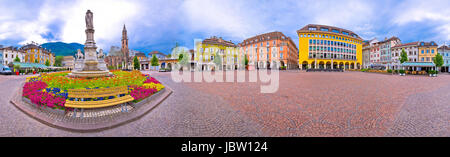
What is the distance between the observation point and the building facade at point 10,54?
53.7 meters

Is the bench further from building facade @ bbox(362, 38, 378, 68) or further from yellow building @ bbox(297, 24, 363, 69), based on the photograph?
building facade @ bbox(362, 38, 378, 68)

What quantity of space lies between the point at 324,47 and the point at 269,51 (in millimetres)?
20115

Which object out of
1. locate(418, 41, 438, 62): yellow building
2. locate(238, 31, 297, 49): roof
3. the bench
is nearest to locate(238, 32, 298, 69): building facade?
locate(238, 31, 297, 49): roof

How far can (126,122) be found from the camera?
4820mm

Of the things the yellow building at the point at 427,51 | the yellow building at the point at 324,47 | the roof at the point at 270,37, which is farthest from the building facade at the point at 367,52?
the roof at the point at 270,37

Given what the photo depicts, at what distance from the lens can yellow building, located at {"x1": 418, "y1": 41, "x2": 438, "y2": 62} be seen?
2041 inches

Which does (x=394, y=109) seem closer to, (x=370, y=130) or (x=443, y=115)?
(x=443, y=115)

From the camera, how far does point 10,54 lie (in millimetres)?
56375

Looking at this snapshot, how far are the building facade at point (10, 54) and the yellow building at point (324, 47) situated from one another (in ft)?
317

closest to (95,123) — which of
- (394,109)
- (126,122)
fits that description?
(126,122)

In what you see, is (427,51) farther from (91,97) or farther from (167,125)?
(91,97)

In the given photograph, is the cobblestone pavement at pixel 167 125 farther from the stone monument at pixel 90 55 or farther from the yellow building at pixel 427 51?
the yellow building at pixel 427 51

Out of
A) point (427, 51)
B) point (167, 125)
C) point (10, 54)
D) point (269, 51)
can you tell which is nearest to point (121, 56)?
point (10, 54)

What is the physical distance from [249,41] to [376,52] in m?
53.2
